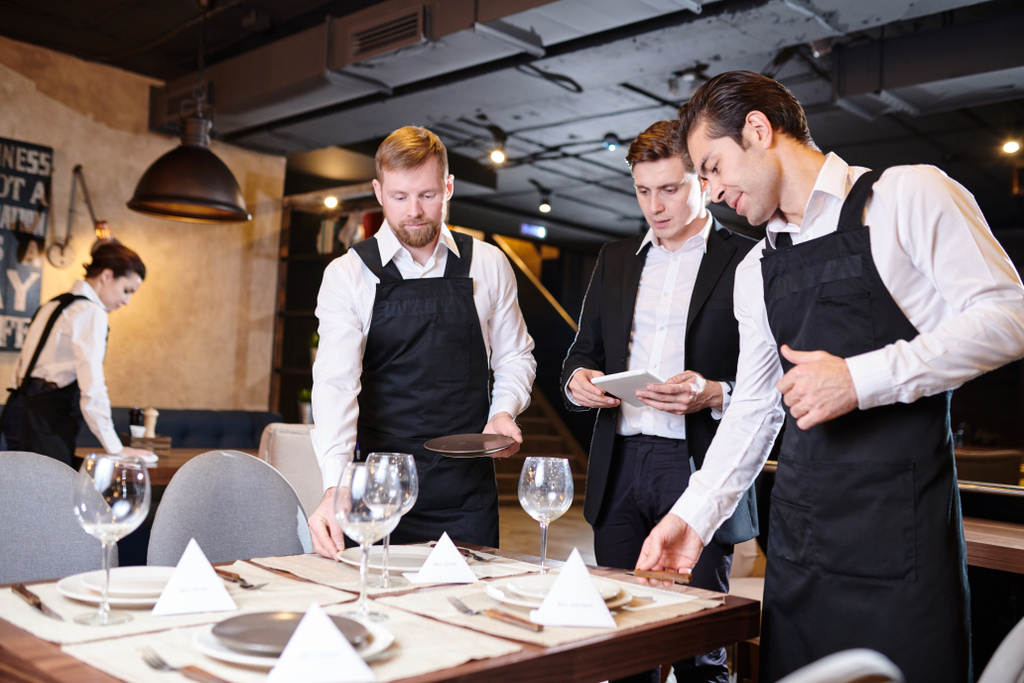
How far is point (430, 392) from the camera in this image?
7.14 feet

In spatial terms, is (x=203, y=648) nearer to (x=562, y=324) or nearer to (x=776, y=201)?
(x=776, y=201)

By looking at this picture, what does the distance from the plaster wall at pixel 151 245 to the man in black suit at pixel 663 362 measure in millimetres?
4839

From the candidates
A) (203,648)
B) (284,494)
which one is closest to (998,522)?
(284,494)

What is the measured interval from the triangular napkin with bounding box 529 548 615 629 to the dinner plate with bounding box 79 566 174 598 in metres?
0.56

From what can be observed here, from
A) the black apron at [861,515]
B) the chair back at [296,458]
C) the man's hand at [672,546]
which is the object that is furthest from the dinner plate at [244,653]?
the chair back at [296,458]

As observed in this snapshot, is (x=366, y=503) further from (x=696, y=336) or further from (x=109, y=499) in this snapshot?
(x=696, y=336)

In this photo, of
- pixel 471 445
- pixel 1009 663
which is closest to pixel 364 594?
pixel 471 445

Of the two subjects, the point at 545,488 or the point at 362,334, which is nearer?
the point at 545,488

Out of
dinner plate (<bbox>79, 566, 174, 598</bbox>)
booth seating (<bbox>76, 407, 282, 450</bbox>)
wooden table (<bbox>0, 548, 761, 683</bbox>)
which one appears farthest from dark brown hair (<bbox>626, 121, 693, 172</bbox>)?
booth seating (<bbox>76, 407, 282, 450</bbox>)

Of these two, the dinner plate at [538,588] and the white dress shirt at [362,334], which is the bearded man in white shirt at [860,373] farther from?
the white dress shirt at [362,334]

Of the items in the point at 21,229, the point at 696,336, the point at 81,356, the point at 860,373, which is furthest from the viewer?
the point at 21,229

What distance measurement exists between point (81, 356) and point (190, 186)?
102 cm

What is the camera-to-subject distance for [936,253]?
1398 mm

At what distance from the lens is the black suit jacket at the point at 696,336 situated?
2.10 metres
